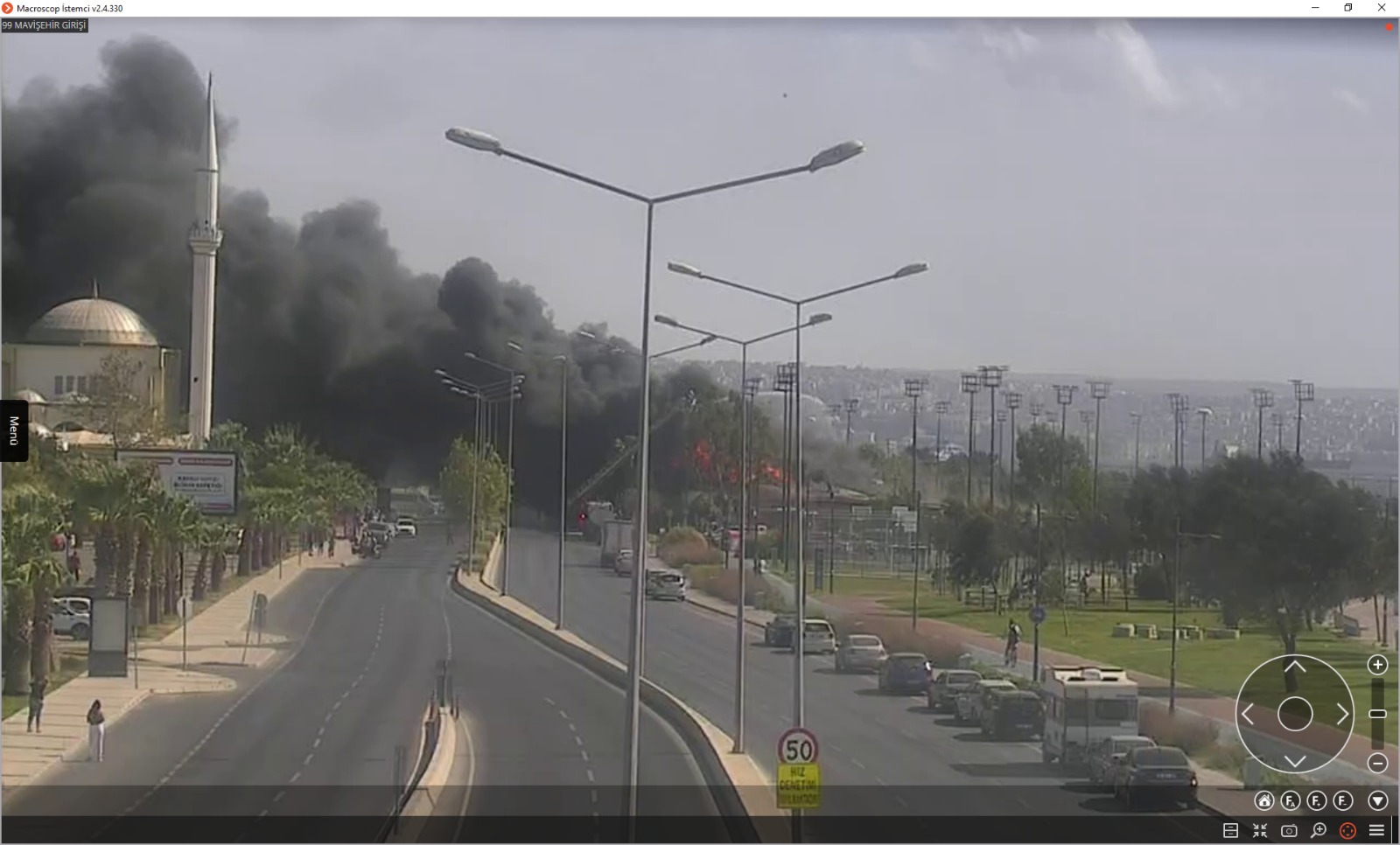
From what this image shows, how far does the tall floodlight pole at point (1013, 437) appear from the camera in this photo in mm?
9453

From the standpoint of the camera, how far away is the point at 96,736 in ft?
28.4

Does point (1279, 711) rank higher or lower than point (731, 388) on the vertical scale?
lower

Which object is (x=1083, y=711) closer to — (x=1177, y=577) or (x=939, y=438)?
(x=1177, y=577)

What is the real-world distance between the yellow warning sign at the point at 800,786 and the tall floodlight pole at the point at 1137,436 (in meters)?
2.22

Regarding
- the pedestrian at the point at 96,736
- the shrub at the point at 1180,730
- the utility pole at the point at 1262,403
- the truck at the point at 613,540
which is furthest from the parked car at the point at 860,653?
the pedestrian at the point at 96,736

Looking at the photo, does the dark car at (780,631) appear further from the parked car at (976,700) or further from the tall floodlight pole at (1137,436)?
the tall floodlight pole at (1137,436)

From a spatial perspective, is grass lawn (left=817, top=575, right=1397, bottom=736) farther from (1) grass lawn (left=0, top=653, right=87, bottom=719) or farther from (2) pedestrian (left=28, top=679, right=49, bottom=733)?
(2) pedestrian (left=28, top=679, right=49, bottom=733)

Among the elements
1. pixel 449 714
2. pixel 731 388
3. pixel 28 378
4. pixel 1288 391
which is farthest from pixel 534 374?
pixel 1288 391

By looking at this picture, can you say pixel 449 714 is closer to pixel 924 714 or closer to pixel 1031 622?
pixel 924 714

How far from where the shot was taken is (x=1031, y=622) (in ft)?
31.1

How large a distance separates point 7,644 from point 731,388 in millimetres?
3705

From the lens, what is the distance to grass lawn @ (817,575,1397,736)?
9.04 meters

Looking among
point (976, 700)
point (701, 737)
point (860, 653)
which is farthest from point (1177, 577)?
point (701, 737)

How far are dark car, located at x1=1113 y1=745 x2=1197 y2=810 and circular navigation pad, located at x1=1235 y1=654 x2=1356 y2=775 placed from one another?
0.38 metres
